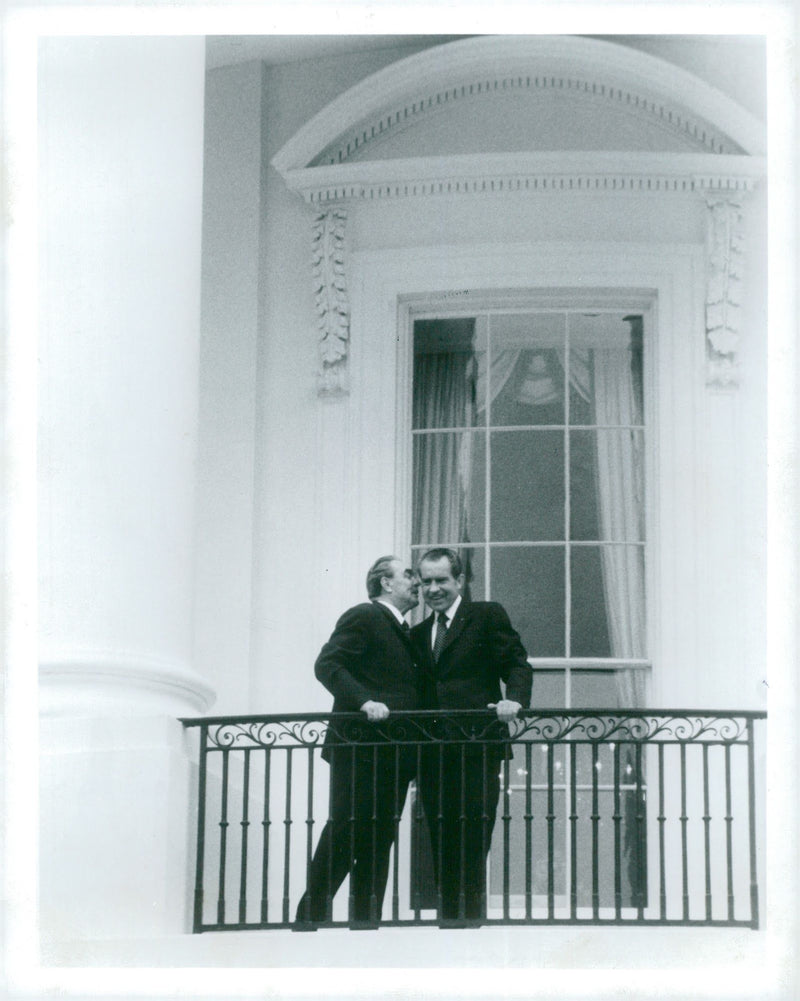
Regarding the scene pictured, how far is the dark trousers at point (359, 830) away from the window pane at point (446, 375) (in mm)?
3315

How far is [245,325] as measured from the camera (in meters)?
11.1

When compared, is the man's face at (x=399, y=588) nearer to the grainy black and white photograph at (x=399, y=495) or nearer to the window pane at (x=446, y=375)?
the grainy black and white photograph at (x=399, y=495)

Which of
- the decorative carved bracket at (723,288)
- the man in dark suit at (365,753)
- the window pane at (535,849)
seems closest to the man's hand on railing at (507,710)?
the man in dark suit at (365,753)

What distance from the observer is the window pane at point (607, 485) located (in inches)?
427

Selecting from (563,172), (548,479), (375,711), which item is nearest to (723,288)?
(563,172)

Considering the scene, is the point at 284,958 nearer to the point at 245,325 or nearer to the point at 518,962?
the point at 518,962

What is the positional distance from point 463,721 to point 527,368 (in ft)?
11.4

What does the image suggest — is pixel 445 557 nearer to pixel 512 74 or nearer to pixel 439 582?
pixel 439 582

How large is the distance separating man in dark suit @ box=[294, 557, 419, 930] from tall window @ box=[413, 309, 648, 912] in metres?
2.43

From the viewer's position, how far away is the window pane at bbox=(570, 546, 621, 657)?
10688 mm

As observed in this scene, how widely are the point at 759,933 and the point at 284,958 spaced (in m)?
1.76

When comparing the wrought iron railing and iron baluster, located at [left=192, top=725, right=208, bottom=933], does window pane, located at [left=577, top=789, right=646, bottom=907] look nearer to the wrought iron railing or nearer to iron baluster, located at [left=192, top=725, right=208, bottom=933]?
the wrought iron railing

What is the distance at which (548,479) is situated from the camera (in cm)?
1095

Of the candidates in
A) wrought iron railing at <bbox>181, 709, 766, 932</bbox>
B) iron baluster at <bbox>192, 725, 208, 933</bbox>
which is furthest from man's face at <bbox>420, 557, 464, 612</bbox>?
iron baluster at <bbox>192, 725, 208, 933</bbox>
